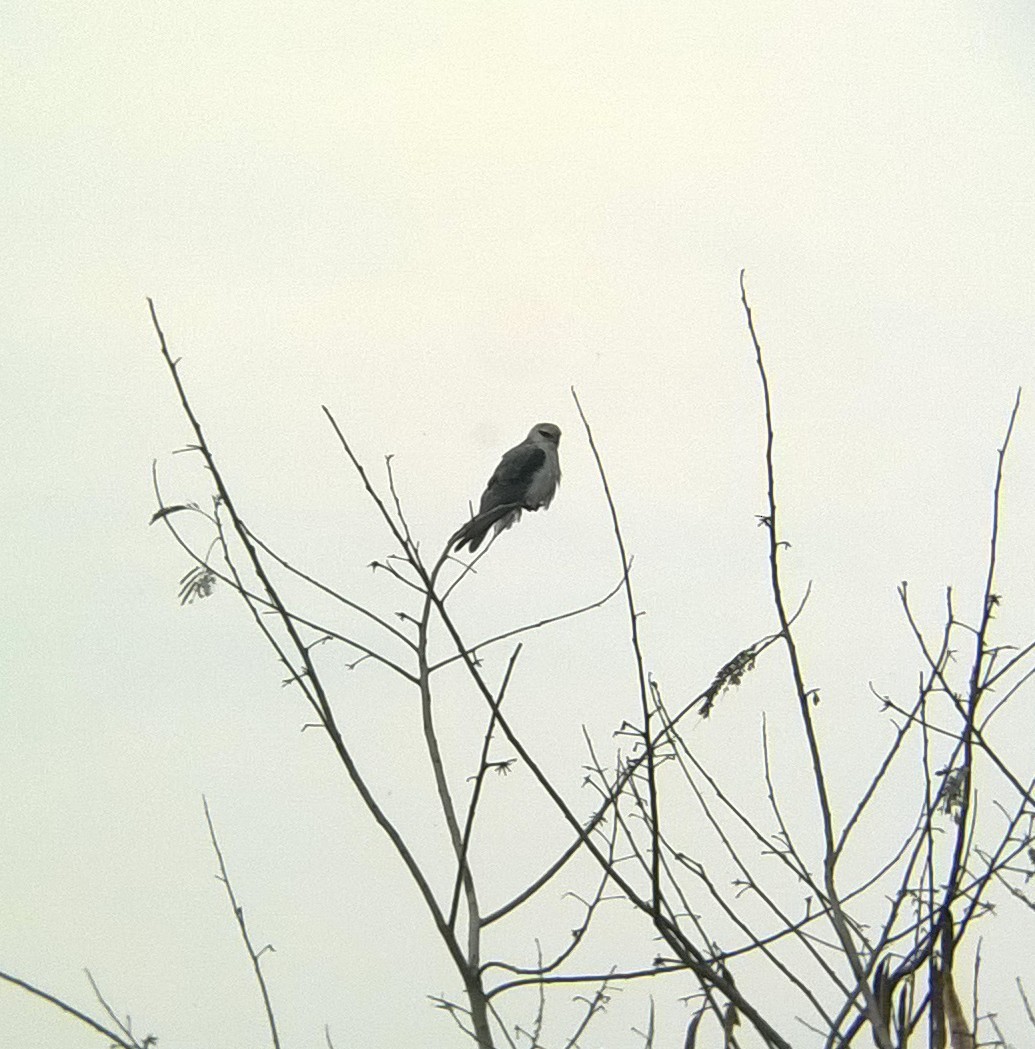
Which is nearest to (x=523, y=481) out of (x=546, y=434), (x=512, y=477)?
(x=512, y=477)

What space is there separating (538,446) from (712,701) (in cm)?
762

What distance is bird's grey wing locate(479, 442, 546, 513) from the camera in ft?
33.3

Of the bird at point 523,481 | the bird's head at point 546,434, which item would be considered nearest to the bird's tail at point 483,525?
the bird at point 523,481

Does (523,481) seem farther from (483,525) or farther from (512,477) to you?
(483,525)

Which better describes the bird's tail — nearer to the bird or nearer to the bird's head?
the bird

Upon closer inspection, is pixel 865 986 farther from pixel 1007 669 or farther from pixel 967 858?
pixel 1007 669

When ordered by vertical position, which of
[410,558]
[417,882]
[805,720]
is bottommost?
[417,882]

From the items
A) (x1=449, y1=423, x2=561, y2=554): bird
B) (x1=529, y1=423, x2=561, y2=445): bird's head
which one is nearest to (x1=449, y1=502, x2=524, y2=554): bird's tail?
(x1=449, y1=423, x2=561, y2=554): bird

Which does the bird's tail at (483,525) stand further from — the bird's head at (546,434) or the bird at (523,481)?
the bird's head at (546,434)

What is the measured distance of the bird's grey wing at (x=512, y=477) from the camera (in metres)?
10.1

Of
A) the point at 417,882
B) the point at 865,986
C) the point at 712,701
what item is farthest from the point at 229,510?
the point at 865,986

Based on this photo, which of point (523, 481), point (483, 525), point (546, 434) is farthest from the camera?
point (546, 434)

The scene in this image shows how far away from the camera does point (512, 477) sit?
10.2 metres

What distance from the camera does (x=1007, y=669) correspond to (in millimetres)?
3088
